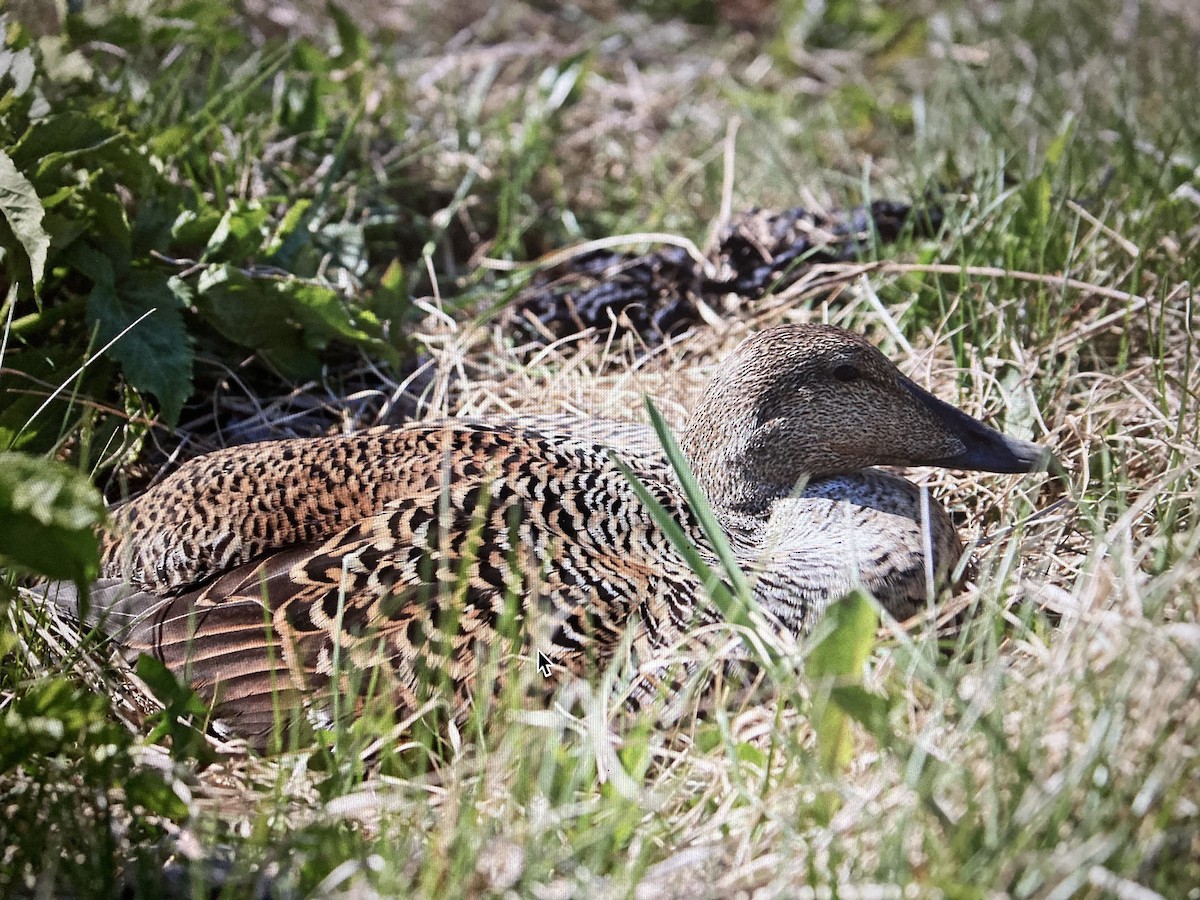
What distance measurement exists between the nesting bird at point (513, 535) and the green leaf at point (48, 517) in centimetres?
43

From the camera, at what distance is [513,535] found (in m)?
2.45

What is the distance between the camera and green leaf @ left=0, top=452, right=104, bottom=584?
194 centimetres

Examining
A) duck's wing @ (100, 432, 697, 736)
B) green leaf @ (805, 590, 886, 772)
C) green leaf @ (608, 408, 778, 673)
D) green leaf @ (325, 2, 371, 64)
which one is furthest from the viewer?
green leaf @ (325, 2, 371, 64)

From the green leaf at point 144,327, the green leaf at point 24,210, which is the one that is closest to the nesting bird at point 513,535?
the green leaf at point 144,327

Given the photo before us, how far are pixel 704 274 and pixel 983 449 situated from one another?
1.46m

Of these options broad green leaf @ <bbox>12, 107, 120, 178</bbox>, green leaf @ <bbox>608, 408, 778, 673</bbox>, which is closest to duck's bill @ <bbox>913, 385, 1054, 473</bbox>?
green leaf @ <bbox>608, 408, 778, 673</bbox>

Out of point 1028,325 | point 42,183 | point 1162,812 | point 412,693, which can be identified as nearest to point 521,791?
point 412,693

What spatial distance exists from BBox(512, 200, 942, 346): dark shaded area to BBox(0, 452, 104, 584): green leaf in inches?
83.4

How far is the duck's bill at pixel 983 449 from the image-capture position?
2783 mm

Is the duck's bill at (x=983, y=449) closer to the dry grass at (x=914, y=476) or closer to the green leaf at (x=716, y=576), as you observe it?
the dry grass at (x=914, y=476)

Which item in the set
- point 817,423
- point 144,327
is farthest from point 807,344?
point 144,327

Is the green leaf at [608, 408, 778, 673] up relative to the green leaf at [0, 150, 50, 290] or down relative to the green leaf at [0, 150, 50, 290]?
down

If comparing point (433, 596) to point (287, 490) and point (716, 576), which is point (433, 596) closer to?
point (287, 490)

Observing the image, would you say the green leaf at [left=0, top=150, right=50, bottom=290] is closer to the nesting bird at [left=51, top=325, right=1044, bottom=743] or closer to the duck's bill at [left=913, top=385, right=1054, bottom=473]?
the nesting bird at [left=51, top=325, right=1044, bottom=743]
